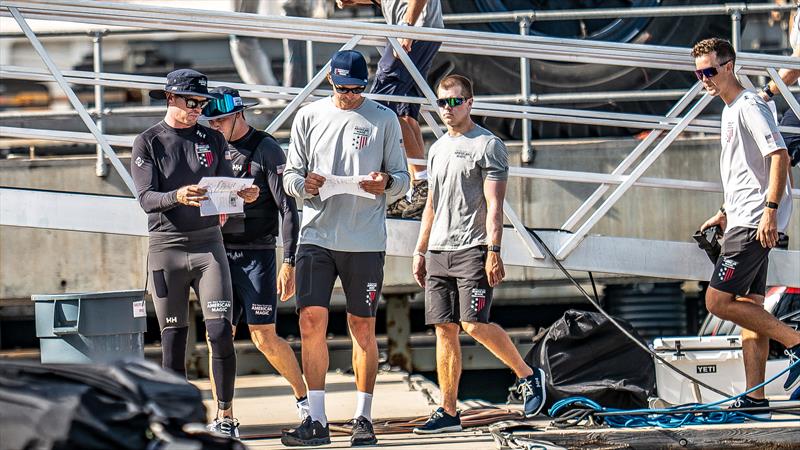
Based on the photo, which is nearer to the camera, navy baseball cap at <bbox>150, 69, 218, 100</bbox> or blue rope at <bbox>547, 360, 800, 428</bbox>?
navy baseball cap at <bbox>150, 69, 218, 100</bbox>

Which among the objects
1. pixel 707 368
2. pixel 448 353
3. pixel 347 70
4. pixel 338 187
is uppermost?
pixel 347 70

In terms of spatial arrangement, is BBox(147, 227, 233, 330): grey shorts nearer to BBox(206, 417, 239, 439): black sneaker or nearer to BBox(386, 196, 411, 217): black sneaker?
BBox(206, 417, 239, 439): black sneaker

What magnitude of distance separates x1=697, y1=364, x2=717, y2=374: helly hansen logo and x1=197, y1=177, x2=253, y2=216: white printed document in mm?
3196

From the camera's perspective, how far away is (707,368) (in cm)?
816

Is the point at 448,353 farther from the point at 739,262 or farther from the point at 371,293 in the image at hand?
the point at 739,262

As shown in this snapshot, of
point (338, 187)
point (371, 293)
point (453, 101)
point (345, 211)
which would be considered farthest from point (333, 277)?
point (453, 101)

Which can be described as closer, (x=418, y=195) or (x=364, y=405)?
(x=364, y=405)

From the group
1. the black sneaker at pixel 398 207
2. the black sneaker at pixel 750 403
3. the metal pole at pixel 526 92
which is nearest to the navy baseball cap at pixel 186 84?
the black sneaker at pixel 398 207

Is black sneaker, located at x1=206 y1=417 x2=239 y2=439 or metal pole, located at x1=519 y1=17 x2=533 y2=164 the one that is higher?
metal pole, located at x1=519 y1=17 x2=533 y2=164

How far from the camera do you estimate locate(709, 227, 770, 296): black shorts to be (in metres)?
7.09

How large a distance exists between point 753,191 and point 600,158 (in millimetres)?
2203

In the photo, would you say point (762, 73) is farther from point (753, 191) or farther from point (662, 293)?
point (662, 293)

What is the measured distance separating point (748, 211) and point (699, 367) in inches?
54.4

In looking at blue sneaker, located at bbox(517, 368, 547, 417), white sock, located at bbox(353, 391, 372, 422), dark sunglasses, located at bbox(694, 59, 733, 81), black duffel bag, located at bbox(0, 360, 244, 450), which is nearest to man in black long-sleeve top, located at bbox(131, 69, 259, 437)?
white sock, located at bbox(353, 391, 372, 422)
